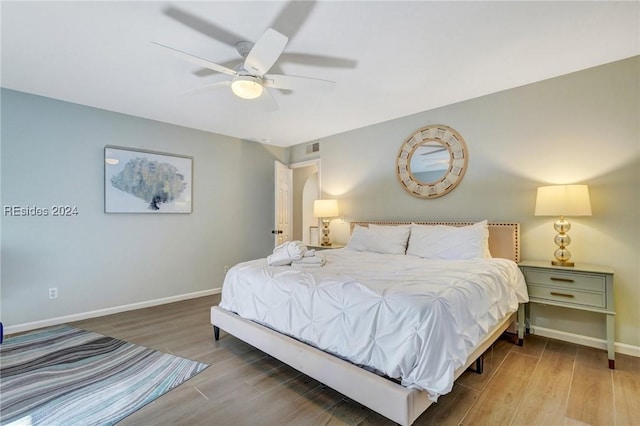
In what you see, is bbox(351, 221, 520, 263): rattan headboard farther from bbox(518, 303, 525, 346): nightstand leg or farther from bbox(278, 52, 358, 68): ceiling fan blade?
bbox(278, 52, 358, 68): ceiling fan blade

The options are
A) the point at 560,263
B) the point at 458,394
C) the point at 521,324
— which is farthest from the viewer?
the point at 521,324

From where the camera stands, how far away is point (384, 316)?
1574 millimetres

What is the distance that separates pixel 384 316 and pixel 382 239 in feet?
6.53

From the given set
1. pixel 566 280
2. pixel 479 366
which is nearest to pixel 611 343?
pixel 566 280

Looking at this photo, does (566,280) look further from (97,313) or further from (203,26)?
(97,313)

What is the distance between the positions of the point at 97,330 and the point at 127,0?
314 cm

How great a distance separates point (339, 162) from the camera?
190 inches

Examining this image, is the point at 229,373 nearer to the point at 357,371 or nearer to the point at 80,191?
the point at 357,371

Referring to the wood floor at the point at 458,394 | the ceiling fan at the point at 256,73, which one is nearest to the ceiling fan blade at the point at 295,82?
the ceiling fan at the point at 256,73

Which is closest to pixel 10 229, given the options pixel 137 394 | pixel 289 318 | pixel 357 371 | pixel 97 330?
pixel 97 330

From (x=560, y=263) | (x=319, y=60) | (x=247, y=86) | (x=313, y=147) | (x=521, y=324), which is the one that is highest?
(x=319, y=60)

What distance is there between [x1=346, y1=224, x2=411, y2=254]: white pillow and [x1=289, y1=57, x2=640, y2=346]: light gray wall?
1.72 feet

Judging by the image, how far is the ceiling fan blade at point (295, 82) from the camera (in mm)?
2326

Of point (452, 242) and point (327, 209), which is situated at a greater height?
point (327, 209)
